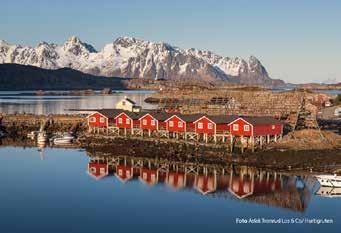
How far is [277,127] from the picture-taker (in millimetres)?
42344

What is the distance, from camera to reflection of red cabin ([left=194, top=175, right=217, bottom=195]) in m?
32.4

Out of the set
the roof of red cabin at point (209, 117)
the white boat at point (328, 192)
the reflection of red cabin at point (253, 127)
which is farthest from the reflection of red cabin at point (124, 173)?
the white boat at point (328, 192)

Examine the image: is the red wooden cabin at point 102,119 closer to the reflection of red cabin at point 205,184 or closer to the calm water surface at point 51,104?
the reflection of red cabin at point 205,184

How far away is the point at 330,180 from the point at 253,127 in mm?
10190

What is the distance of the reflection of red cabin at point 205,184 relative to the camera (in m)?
32.4

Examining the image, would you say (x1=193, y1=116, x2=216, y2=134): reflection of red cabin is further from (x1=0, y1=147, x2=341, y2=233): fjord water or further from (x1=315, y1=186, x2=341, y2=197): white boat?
(x1=315, y1=186, x2=341, y2=197): white boat

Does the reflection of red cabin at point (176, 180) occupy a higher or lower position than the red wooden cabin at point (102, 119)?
lower

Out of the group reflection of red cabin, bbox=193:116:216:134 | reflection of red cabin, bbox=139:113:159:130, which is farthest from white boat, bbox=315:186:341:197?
reflection of red cabin, bbox=139:113:159:130

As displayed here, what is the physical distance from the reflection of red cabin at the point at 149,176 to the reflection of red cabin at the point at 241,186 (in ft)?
15.3

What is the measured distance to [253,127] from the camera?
40844 mm

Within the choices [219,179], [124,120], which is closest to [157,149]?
[124,120]

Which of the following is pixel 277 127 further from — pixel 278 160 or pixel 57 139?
pixel 57 139

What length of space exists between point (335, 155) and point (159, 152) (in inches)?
489

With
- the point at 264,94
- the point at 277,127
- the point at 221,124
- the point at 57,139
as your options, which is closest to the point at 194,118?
the point at 221,124
